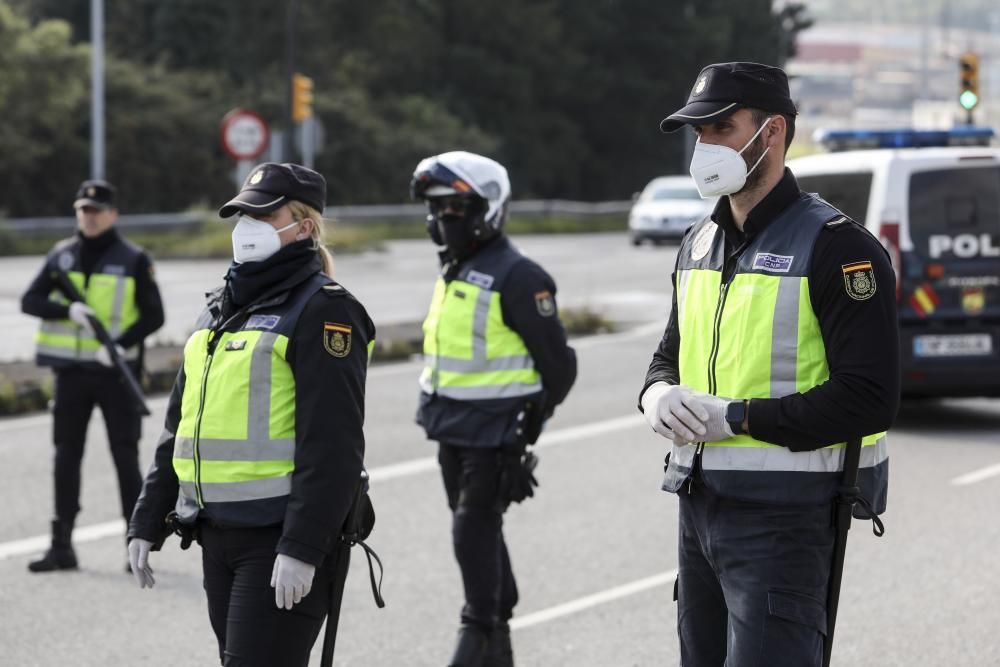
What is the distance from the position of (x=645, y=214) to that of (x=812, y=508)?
31.1 m

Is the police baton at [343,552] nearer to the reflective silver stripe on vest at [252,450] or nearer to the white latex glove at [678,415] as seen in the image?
the reflective silver stripe on vest at [252,450]

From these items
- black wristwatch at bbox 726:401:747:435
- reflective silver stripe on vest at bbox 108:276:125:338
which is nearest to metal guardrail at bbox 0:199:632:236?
reflective silver stripe on vest at bbox 108:276:125:338

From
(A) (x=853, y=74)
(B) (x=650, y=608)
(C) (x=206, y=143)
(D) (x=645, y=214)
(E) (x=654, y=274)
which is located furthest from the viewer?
(A) (x=853, y=74)

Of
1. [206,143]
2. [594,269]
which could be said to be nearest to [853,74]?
[206,143]

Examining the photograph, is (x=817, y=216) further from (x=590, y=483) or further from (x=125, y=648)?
(x=590, y=483)

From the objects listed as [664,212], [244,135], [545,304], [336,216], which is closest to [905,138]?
[545,304]

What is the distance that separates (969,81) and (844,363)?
790 inches

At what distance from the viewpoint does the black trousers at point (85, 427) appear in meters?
8.18

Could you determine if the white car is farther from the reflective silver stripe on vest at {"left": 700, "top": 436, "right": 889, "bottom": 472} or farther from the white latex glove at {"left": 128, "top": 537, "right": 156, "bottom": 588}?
the reflective silver stripe on vest at {"left": 700, "top": 436, "right": 889, "bottom": 472}

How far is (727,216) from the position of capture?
4.06m

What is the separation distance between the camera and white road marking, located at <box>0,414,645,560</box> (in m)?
8.49

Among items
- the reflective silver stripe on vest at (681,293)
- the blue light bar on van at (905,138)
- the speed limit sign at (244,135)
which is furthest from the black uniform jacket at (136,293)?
the speed limit sign at (244,135)

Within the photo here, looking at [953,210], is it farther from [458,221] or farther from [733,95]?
[733,95]

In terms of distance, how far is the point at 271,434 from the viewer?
14.2 ft
